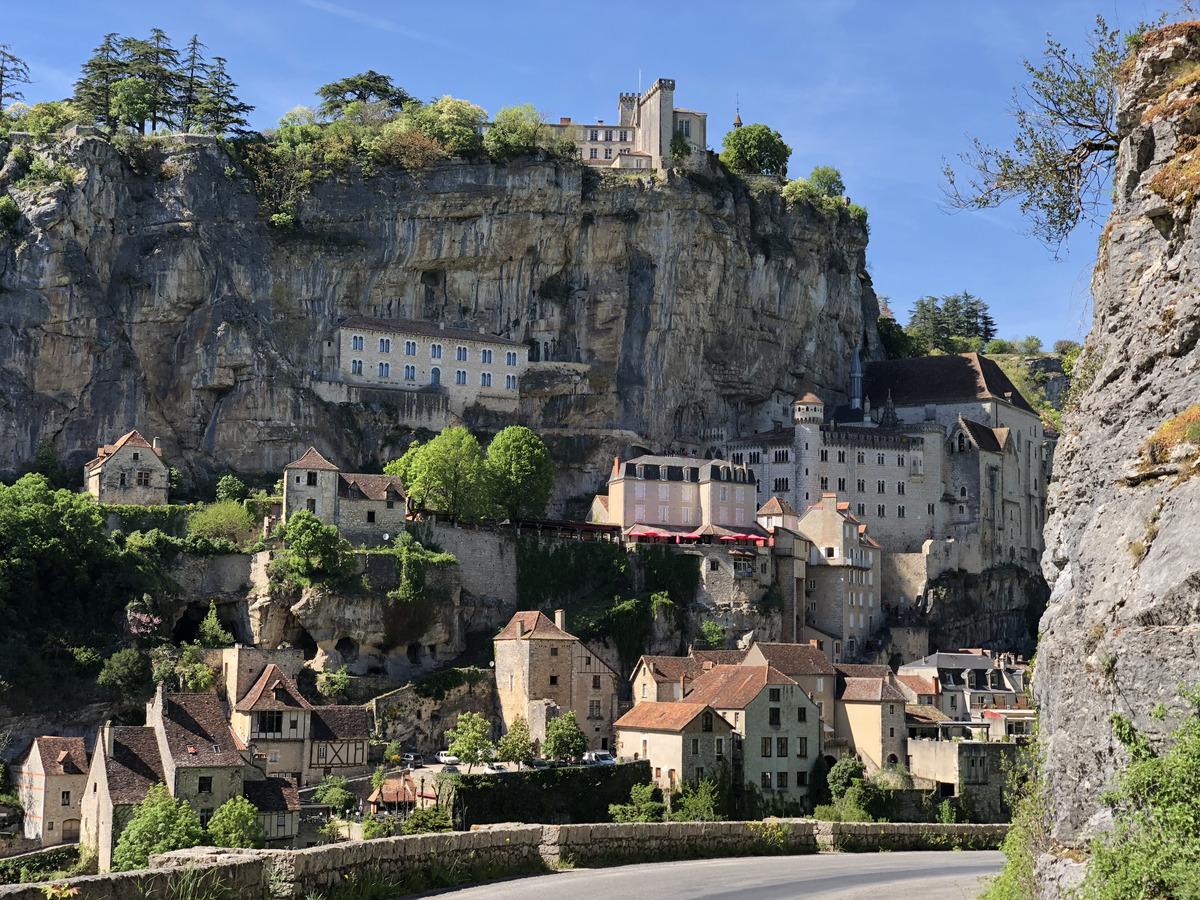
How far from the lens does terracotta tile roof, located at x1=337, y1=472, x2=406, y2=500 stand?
63.2 meters

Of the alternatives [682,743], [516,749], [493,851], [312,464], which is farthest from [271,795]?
[493,851]

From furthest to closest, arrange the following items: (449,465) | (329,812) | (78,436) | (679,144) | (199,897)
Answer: (679,144) → (78,436) → (449,465) → (329,812) → (199,897)

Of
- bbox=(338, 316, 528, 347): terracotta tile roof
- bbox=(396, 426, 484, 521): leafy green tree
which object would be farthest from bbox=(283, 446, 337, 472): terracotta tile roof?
bbox=(338, 316, 528, 347): terracotta tile roof

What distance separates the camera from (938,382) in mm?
92250

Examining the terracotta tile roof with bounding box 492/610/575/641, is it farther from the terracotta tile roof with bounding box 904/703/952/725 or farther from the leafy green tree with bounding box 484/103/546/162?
the leafy green tree with bounding box 484/103/546/162

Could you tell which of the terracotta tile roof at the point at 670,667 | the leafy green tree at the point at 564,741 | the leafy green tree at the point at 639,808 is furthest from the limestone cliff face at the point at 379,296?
the leafy green tree at the point at 639,808

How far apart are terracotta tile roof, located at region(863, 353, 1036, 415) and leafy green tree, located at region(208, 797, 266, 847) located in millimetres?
59222

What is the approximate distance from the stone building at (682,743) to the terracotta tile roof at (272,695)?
11898 mm

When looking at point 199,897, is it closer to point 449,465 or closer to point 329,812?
point 329,812

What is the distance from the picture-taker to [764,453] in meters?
84.0

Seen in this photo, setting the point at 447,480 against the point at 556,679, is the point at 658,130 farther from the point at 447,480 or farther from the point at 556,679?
the point at 556,679

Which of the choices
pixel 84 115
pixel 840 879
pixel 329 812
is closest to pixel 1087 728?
pixel 840 879

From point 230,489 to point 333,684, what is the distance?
1682 centimetres

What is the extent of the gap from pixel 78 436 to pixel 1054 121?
6629cm
